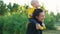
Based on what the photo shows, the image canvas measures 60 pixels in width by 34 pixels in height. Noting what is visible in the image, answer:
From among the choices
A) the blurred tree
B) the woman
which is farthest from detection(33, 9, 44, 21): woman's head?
the blurred tree

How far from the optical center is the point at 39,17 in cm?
311

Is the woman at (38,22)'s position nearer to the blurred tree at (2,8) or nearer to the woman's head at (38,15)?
the woman's head at (38,15)

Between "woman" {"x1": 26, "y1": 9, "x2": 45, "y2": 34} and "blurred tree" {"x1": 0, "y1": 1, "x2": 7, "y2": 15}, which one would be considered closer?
"woman" {"x1": 26, "y1": 9, "x2": 45, "y2": 34}

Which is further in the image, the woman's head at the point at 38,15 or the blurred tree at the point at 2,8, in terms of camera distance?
the blurred tree at the point at 2,8

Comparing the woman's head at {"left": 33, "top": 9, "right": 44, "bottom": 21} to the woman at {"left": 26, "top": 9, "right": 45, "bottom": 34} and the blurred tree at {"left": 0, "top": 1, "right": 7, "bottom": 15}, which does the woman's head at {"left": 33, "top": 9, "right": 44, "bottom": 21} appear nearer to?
the woman at {"left": 26, "top": 9, "right": 45, "bottom": 34}

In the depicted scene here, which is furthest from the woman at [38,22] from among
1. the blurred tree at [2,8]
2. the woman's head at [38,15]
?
the blurred tree at [2,8]

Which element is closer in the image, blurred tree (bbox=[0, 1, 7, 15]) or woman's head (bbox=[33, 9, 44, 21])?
woman's head (bbox=[33, 9, 44, 21])

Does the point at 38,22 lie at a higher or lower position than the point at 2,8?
lower

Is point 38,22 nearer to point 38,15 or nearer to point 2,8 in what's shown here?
point 38,15

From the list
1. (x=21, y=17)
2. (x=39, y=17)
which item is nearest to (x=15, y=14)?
(x=21, y=17)

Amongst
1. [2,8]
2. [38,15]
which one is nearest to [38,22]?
[38,15]

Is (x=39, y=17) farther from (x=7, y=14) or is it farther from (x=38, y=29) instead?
(x=7, y=14)

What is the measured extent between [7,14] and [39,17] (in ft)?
5.35

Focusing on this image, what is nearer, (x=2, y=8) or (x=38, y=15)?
(x=38, y=15)
